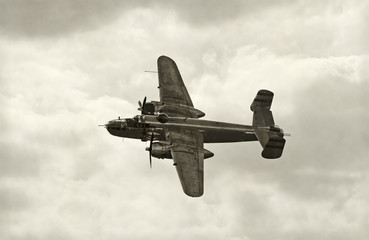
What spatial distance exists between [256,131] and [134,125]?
39.8 feet

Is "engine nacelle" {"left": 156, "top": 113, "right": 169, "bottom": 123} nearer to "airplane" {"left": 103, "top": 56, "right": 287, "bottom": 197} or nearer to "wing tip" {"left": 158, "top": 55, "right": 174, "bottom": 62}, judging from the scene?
"airplane" {"left": 103, "top": 56, "right": 287, "bottom": 197}

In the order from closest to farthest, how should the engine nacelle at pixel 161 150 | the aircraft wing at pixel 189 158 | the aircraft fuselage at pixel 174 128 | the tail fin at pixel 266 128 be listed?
the aircraft wing at pixel 189 158, the engine nacelle at pixel 161 150, the aircraft fuselage at pixel 174 128, the tail fin at pixel 266 128

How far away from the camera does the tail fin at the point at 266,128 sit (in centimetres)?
6125

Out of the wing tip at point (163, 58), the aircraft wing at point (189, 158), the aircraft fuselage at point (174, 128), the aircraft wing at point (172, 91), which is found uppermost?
the wing tip at point (163, 58)

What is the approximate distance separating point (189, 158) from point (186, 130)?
4.28m

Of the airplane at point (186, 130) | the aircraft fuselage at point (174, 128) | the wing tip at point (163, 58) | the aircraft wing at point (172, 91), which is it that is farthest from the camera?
the wing tip at point (163, 58)

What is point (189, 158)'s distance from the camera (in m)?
58.0

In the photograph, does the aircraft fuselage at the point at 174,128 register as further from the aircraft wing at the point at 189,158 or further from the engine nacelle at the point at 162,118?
the aircraft wing at the point at 189,158

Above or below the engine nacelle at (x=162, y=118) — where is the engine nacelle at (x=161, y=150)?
below

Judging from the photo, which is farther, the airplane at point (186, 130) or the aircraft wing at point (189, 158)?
the airplane at point (186, 130)

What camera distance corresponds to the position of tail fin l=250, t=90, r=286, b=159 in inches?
2411

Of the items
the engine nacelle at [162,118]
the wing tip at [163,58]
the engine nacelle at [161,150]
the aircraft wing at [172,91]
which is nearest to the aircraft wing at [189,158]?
the engine nacelle at [161,150]

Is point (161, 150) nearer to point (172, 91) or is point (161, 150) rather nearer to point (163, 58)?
point (172, 91)

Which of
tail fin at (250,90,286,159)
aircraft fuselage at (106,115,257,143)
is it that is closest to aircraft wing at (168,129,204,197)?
aircraft fuselage at (106,115,257,143)
